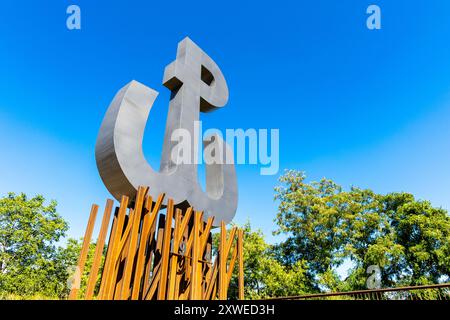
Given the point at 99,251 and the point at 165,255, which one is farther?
the point at 165,255

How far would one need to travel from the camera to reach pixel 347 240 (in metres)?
18.3

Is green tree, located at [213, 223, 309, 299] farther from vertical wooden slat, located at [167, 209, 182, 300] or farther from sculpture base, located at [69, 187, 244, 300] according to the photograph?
vertical wooden slat, located at [167, 209, 182, 300]

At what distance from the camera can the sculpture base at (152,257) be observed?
4234mm

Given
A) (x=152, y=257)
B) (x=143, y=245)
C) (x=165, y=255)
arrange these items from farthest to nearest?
(x=152, y=257)
(x=165, y=255)
(x=143, y=245)

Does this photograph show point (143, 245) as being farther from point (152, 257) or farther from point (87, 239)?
point (87, 239)

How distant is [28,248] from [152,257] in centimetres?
1690

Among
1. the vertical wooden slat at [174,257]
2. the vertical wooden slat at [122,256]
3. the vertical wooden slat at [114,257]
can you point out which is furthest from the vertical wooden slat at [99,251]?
the vertical wooden slat at [174,257]

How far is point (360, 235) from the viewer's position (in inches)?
697

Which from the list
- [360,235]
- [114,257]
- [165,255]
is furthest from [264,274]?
[114,257]

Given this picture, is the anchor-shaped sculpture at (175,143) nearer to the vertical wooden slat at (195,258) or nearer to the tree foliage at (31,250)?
the vertical wooden slat at (195,258)
